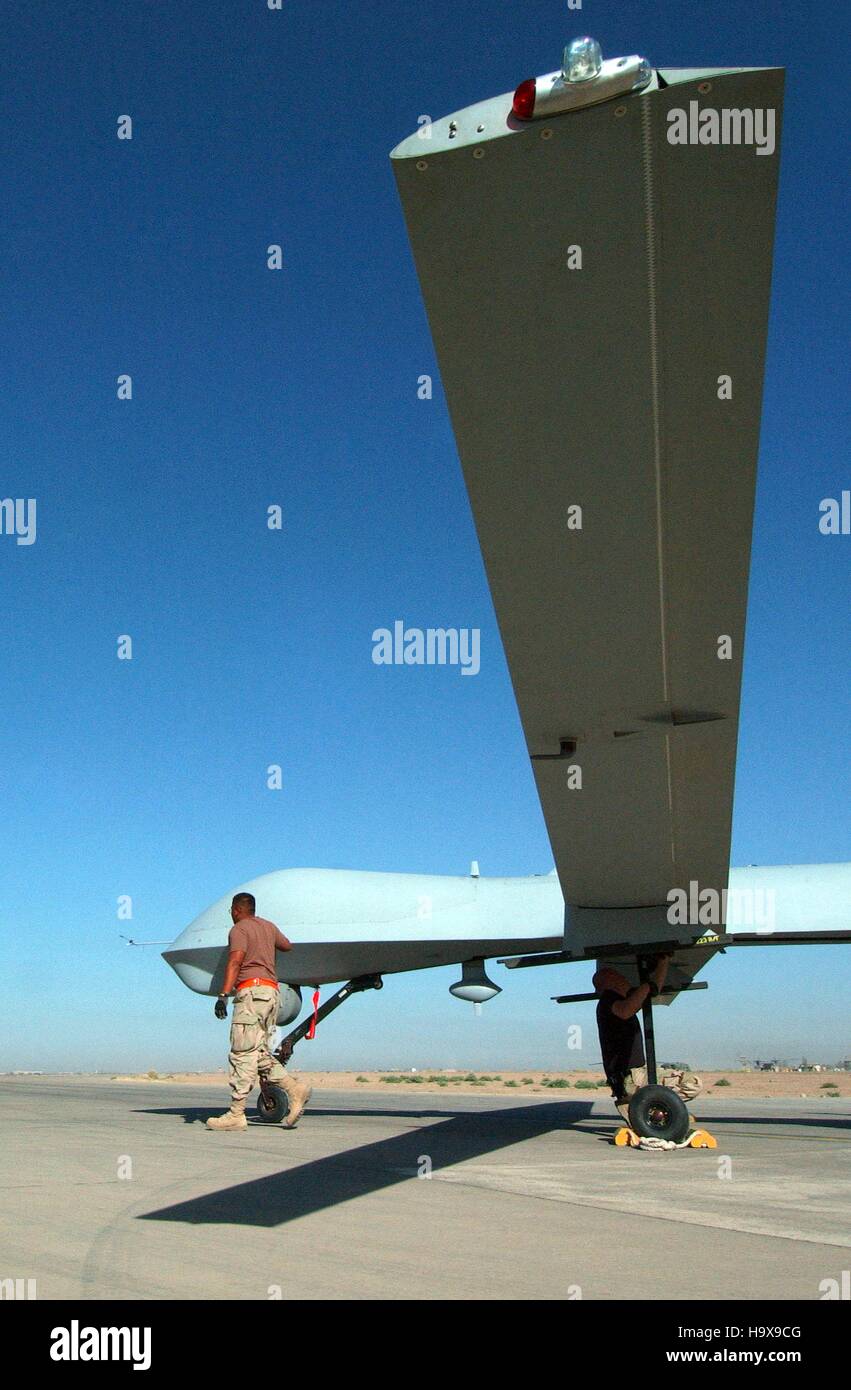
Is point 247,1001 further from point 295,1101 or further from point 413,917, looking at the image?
point 413,917

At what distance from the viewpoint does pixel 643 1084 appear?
9828 mm

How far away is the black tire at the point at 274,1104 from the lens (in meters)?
11.4

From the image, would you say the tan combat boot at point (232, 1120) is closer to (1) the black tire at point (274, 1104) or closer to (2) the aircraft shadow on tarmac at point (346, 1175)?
(2) the aircraft shadow on tarmac at point (346, 1175)

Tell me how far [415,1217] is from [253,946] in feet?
13.9

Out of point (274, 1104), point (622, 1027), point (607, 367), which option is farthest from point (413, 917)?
point (607, 367)

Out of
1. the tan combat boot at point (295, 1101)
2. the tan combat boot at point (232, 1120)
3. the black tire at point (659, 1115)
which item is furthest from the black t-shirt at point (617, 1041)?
the tan combat boot at point (232, 1120)

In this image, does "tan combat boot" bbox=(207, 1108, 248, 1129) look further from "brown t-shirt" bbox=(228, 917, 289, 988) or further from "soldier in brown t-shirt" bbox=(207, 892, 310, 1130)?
"brown t-shirt" bbox=(228, 917, 289, 988)

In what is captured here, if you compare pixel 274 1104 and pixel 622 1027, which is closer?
pixel 622 1027

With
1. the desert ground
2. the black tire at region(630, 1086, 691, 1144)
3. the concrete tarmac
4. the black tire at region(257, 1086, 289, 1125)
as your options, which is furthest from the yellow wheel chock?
the desert ground

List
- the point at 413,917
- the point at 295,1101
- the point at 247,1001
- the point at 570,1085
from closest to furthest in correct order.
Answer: the point at 247,1001 < the point at 295,1101 < the point at 413,917 < the point at 570,1085

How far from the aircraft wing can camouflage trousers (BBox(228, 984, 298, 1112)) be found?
446 cm

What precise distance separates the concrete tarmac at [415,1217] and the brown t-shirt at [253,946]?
1358 mm
